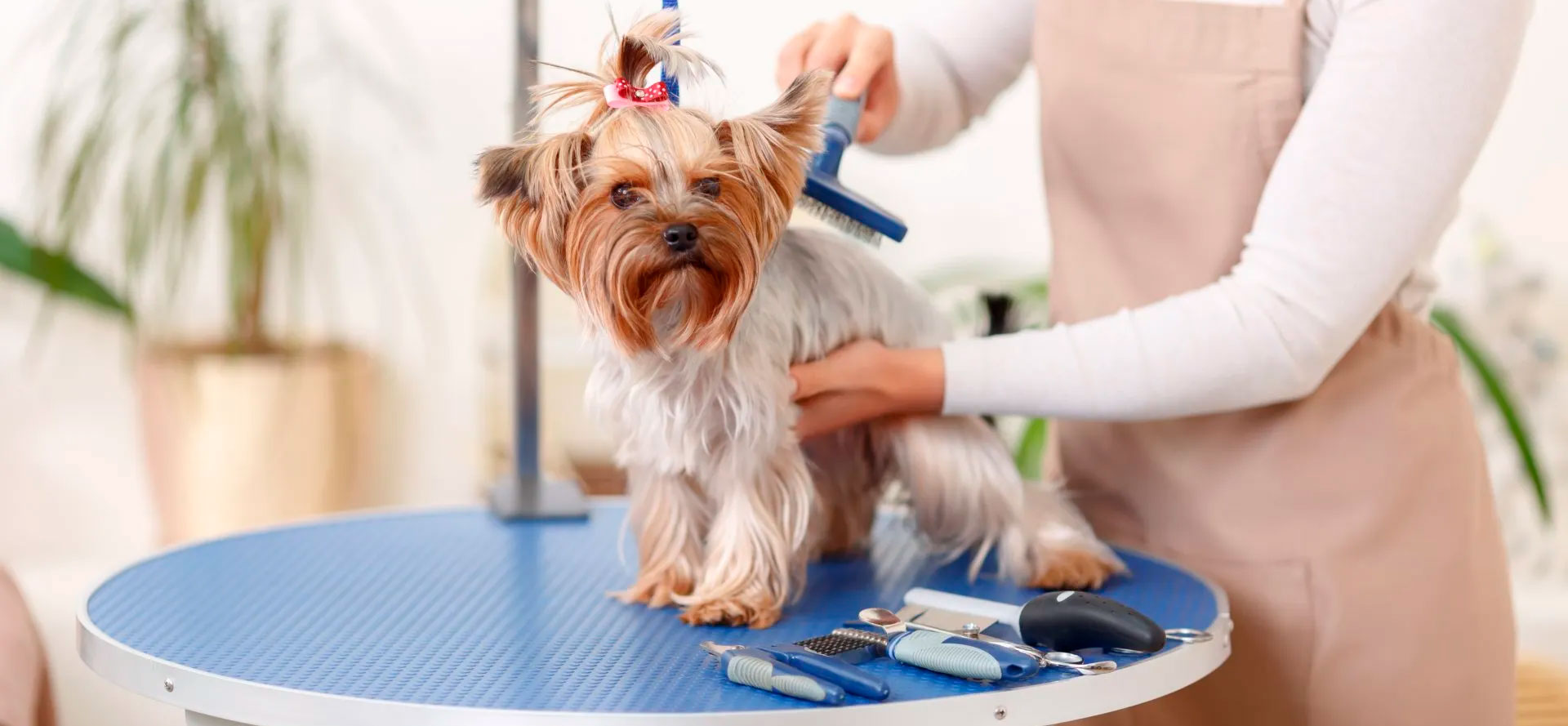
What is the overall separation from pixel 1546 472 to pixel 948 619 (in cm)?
246

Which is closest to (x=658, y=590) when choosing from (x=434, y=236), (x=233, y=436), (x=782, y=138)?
(x=782, y=138)

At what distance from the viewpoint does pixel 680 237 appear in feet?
3.58

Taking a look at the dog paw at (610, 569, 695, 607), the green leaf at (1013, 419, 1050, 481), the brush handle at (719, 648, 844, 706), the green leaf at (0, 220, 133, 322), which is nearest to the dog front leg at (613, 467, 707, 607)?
the dog paw at (610, 569, 695, 607)

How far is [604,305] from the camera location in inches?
44.5

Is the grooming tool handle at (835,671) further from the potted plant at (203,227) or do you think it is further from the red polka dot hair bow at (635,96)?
the potted plant at (203,227)

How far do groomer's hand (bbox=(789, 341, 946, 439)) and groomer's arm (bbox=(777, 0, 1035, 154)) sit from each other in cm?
30

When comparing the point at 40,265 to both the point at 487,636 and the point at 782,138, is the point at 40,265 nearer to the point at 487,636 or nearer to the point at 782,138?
the point at 487,636

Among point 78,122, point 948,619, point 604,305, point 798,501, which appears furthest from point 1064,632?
point 78,122

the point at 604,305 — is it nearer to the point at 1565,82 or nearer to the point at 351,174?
the point at 351,174

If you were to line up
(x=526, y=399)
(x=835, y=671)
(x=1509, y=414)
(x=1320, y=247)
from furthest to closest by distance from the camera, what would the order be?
(x=1509, y=414) → (x=526, y=399) → (x=1320, y=247) → (x=835, y=671)

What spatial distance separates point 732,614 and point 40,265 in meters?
2.08

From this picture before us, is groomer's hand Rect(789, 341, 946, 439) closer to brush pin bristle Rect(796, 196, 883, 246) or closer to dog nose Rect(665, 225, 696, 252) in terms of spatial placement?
brush pin bristle Rect(796, 196, 883, 246)

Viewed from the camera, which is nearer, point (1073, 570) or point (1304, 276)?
point (1304, 276)

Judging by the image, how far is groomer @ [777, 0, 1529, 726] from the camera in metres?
1.21
